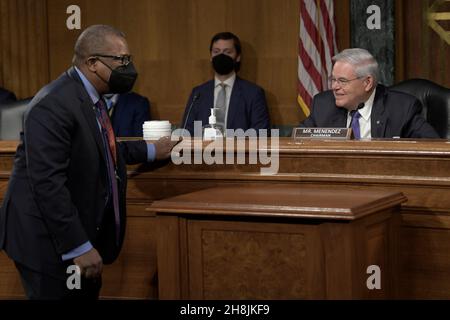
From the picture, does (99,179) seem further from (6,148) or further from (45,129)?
(6,148)

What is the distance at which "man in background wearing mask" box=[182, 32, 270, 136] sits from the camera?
5738 mm

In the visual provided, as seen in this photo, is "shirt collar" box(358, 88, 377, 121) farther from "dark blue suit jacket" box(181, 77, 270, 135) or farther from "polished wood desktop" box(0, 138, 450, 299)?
"dark blue suit jacket" box(181, 77, 270, 135)

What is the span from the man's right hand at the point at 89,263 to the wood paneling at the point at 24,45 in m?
4.06

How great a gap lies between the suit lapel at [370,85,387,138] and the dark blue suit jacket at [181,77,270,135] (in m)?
1.49

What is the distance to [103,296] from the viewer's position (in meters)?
3.73

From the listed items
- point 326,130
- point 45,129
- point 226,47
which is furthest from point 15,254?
point 226,47

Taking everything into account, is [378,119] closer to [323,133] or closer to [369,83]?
[369,83]

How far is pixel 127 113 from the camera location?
5.91 m

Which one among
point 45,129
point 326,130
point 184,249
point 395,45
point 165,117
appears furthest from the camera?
point 165,117

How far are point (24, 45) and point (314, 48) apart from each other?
A: 2404mm

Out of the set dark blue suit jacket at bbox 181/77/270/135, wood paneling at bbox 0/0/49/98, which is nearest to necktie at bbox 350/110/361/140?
dark blue suit jacket at bbox 181/77/270/135

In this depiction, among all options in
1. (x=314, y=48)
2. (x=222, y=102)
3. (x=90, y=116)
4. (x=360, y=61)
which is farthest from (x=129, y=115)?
(x=90, y=116)

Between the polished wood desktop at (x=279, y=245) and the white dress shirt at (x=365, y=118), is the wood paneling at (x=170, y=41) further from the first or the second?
the polished wood desktop at (x=279, y=245)

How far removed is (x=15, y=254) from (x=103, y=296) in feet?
2.64
